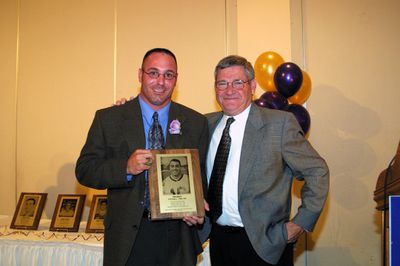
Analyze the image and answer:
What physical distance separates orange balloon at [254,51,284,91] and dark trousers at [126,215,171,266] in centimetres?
217

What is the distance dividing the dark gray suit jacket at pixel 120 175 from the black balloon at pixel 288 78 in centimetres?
164

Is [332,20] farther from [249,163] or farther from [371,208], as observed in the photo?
[249,163]

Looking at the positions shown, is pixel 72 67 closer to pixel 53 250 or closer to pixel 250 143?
pixel 53 250

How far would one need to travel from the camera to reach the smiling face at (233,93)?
2.42 m

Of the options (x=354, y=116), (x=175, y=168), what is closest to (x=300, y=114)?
(x=354, y=116)

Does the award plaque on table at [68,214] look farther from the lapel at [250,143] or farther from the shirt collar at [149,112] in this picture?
the lapel at [250,143]

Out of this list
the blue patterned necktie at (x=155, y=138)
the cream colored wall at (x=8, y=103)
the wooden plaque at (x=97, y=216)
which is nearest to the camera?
the blue patterned necktie at (x=155, y=138)

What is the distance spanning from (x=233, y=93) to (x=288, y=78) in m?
1.31

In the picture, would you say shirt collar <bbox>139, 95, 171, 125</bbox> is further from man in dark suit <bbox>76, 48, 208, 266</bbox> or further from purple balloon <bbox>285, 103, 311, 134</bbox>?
purple balloon <bbox>285, 103, 311, 134</bbox>

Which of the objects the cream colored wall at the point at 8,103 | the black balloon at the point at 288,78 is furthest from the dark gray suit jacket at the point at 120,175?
the cream colored wall at the point at 8,103

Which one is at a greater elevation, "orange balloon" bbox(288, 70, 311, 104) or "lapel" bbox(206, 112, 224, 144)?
"orange balloon" bbox(288, 70, 311, 104)

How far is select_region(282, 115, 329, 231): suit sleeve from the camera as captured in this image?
2299mm

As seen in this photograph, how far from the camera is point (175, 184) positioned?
2.03 m

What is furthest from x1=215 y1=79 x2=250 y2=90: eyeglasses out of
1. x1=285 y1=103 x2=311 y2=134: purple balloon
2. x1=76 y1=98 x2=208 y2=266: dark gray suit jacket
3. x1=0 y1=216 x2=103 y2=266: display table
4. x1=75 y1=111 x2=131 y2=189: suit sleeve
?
x1=0 y1=216 x2=103 y2=266: display table
